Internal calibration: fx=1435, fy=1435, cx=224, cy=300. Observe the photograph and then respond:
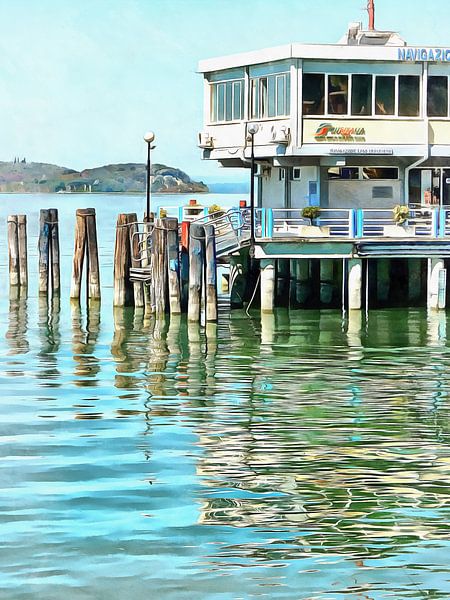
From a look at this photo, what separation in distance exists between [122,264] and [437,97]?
11.1 metres

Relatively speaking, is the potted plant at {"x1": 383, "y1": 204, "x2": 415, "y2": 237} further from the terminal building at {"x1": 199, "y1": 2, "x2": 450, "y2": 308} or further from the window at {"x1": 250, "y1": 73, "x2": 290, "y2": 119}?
the window at {"x1": 250, "y1": 73, "x2": 290, "y2": 119}

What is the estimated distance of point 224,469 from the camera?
67.9ft

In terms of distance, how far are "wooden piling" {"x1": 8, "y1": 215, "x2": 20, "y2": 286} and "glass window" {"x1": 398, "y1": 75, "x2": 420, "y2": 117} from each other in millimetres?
14403

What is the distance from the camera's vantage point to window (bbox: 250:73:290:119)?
44.2 meters

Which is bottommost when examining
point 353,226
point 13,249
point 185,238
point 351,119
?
point 13,249

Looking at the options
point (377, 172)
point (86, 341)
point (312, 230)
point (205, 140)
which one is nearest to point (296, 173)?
point (377, 172)

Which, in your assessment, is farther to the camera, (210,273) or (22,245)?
(22,245)

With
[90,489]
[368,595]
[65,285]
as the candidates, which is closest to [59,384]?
[90,489]

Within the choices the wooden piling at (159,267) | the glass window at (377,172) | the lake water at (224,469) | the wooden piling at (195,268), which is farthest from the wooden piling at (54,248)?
the lake water at (224,469)

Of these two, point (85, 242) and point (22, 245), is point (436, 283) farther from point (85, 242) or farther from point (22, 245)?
point (22, 245)

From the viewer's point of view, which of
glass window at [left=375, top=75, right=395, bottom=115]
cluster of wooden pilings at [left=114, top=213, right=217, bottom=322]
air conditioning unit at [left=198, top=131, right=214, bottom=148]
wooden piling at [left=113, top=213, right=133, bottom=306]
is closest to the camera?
cluster of wooden pilings at [left=114, top=213, right=217, bottom=322]

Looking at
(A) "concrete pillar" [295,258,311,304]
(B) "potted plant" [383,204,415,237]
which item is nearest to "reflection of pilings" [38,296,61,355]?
(A) "concrete pillar" [295,258,311,304]

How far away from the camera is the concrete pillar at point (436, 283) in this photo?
42469 millimetres

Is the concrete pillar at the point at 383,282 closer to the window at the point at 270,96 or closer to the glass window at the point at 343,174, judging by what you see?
the glass window at the point at 343,174
